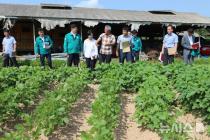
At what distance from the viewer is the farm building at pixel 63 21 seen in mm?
20234

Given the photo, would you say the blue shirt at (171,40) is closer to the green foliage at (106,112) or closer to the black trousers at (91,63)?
the black trousers at (91,63)

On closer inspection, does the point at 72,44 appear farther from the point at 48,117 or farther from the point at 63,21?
the point at 63,21

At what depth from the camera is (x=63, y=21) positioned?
20.4m

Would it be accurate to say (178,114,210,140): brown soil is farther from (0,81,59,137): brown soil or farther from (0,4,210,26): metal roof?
(0,4,210,26): metal roof

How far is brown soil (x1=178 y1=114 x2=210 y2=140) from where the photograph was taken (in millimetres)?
6445

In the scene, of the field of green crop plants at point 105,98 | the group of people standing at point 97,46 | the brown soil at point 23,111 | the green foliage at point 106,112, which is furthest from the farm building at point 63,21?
the green foliage at point 106,112

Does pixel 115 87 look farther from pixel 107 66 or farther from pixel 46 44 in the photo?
pixel 46 44

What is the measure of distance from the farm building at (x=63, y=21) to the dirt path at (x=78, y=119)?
11.4m

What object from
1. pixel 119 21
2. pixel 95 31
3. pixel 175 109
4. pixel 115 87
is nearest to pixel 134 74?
pixel 115 87

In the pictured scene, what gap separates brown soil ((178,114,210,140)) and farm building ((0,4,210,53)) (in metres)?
13.2

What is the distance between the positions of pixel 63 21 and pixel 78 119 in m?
13.8

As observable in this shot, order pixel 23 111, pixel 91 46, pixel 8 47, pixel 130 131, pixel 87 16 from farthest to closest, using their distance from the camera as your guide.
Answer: pixel 87 16, pixel 8 47, pixel 91 46, pixel 23 111, pixel 130 131

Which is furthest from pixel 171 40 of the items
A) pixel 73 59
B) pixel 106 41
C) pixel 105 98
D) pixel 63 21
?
pixel 63 21

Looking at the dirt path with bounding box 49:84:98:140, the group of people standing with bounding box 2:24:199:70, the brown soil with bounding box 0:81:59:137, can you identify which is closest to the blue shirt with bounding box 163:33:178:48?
the group of people standing with bounding box 2:24:199:70
